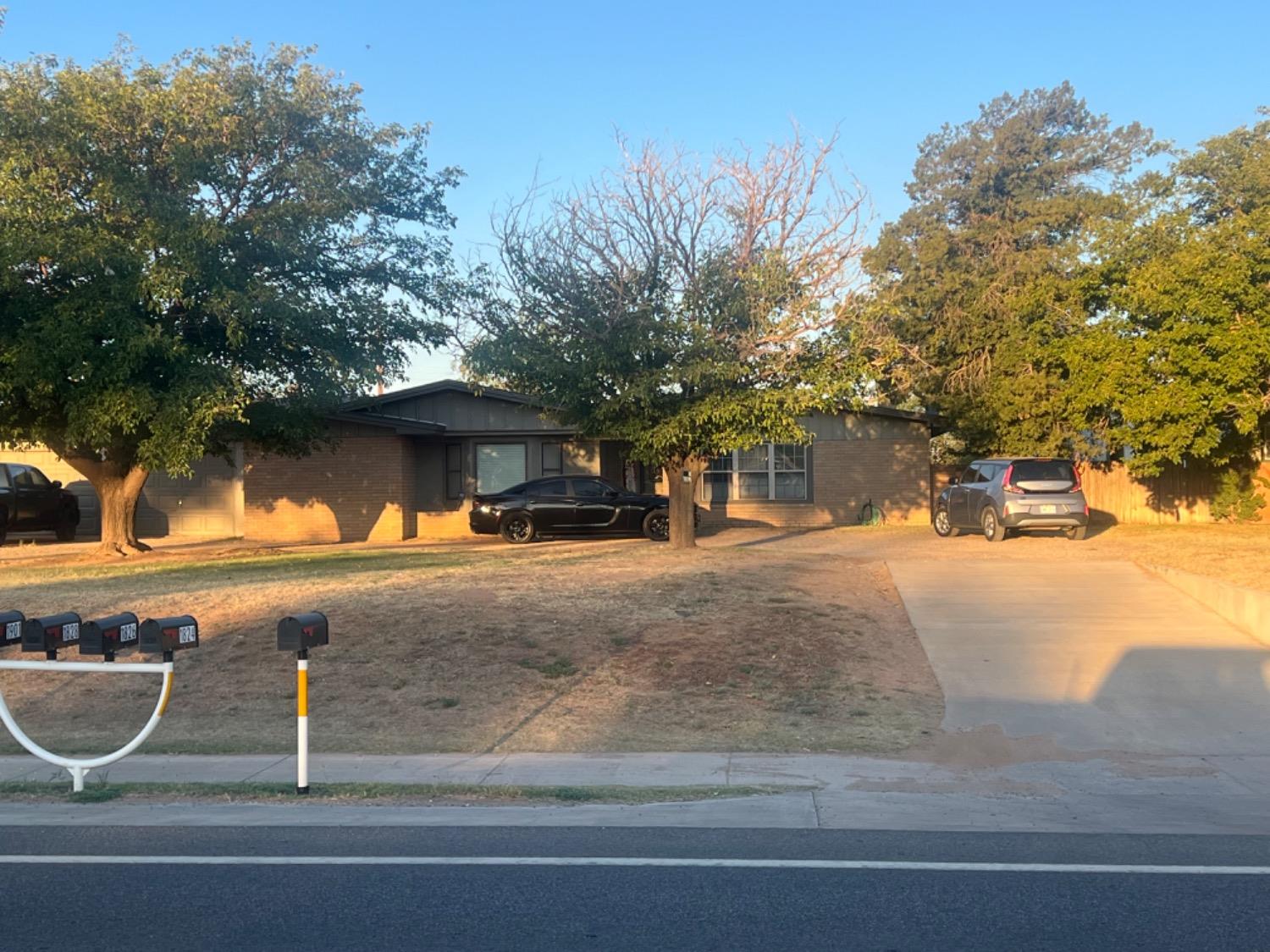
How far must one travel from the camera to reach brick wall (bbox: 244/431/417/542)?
27.2m

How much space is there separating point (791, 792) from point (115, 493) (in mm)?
16954

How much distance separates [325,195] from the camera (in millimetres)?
18562

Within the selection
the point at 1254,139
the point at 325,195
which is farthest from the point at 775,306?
the point at 1254,139

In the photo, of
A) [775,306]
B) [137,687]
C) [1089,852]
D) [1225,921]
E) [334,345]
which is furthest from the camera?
[334,345]

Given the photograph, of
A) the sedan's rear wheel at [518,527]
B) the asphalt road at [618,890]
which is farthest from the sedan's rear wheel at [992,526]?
the asphalt road at [618,890]

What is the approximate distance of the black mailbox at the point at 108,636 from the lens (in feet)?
25.6

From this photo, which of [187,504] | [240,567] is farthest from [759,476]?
[240,567]

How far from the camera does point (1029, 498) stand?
22250 mm

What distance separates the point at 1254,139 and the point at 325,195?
25.3 m

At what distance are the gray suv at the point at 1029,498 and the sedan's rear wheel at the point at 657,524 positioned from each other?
6.23m

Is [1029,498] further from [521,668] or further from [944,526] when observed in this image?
[521,668]

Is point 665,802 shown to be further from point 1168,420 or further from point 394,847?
point 1168,420

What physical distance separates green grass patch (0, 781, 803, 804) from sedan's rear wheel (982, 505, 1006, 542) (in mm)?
15656

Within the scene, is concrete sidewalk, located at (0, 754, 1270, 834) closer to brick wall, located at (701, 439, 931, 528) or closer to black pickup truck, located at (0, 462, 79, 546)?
black pickup truck, located at (0, 462, 79, 546)
